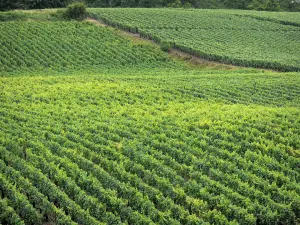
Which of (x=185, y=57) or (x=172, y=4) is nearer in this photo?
(x=185, y=57)

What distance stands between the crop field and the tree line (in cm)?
3808

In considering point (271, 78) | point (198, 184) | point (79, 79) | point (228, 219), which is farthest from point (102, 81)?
point (228, 219)

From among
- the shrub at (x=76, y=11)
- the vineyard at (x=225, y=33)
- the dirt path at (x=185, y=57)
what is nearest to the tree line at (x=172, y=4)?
the shrub at (x=76, y=11)

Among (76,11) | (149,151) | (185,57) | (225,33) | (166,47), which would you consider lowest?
(149,151)

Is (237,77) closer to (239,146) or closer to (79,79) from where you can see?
(79,79)

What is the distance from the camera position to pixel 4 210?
42.2ft

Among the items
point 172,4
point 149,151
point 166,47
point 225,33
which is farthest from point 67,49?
point 172,4

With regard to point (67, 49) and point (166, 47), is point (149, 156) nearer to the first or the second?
point (67, 49)

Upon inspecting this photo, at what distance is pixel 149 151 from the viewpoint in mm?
17094

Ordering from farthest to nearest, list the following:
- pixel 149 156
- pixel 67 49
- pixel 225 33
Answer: pixel 225 33 < pixel 67 49 < pixel 149 156

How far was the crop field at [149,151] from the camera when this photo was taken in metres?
13.2

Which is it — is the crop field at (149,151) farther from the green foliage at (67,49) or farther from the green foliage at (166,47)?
the green foliage at (166,47)

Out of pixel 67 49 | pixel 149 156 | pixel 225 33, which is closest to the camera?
pixel 149 156

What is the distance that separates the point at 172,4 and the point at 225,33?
109ft
